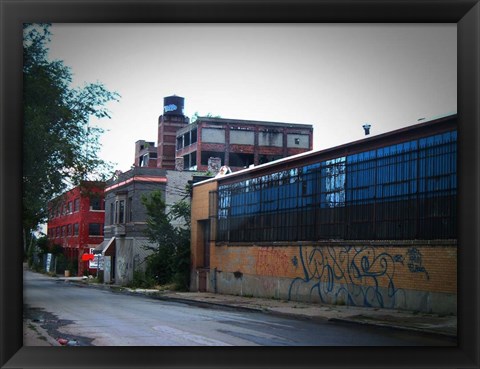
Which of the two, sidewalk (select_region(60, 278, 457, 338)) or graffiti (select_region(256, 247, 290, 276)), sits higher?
graffiti (select_region(256, 247, 290, 276))

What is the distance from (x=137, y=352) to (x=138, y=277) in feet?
69.7

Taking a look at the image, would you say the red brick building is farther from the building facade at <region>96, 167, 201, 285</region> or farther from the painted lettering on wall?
the painted lettering on wall

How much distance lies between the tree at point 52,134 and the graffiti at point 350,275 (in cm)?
731

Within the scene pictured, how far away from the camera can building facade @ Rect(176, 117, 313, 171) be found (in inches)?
1278

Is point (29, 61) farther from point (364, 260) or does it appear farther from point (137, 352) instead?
point (364, 260)

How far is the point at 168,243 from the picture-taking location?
1130 inches

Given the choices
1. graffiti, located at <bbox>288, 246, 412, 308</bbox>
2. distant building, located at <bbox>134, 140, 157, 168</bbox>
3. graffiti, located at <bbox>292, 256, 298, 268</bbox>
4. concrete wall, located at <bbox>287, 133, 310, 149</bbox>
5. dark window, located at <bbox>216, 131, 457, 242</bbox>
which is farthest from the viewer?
concrete wall, located at <bbox>287, 133, 310, 149</bbox>

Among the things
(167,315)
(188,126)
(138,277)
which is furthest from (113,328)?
(188,126)

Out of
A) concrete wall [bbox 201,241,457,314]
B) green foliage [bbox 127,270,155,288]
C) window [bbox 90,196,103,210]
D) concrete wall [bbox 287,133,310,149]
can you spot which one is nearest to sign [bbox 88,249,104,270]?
green foliage [bbox 127,270,155,288]

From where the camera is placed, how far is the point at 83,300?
20.2m

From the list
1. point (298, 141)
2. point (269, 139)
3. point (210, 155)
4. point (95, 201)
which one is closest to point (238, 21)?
point (95, 201)

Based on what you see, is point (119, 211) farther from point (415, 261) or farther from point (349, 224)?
point (415, 261)

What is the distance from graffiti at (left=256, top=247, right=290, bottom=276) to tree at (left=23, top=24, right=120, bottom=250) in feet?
29.4

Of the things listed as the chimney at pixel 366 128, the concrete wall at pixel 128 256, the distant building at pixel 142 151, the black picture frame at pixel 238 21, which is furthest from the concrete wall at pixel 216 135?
the black picture frame at pixel 238 21
